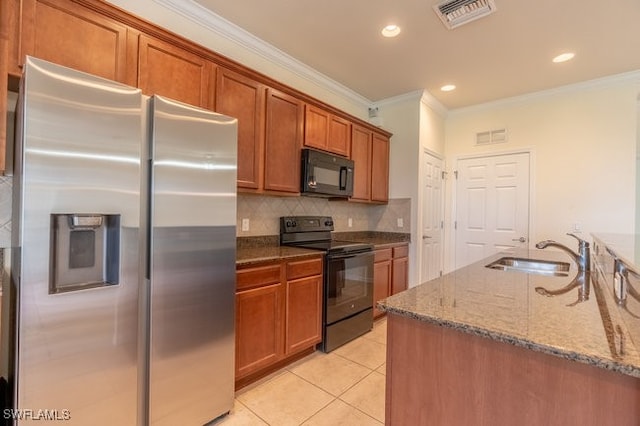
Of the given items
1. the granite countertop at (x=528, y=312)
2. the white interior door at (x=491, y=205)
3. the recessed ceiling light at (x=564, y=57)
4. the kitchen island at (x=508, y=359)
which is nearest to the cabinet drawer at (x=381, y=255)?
the white interior door at (x=491, y=205)

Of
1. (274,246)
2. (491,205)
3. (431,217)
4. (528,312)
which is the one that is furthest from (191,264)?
(491,205)

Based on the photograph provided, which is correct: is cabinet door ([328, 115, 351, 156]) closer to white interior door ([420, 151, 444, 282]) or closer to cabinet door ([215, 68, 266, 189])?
cabinet door ([215, 68, 266, 189])

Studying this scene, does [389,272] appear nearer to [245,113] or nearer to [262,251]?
[262,251]

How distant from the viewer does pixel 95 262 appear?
4.41 feet

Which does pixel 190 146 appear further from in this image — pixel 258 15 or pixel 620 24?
pixel 620 24

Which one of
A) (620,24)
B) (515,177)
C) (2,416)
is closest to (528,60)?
(620,24)

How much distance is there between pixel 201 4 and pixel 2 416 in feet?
8.75

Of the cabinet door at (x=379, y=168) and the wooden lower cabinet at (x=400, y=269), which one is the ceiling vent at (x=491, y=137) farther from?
the wooden lower cabinet at (x=400, y=269)

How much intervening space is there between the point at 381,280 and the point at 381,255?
0.94 feet

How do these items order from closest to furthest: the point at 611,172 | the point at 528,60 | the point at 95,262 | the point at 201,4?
the point at 95,262 < the point at 201,4 < the point at 528,60 < the point at 611,172

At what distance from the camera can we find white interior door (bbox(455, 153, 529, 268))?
3.88m

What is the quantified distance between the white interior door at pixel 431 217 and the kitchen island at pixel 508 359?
2.72 m

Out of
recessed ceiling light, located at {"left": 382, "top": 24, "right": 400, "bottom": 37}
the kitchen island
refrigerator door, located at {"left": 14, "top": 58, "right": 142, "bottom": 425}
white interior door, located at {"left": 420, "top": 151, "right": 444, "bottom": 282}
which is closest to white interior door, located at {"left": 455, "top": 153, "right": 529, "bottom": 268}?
white interior door, located at {"left": 420, "top": 151, "right": 444, "bottom": 282}

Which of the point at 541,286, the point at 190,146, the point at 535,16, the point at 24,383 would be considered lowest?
the point at 24,383
